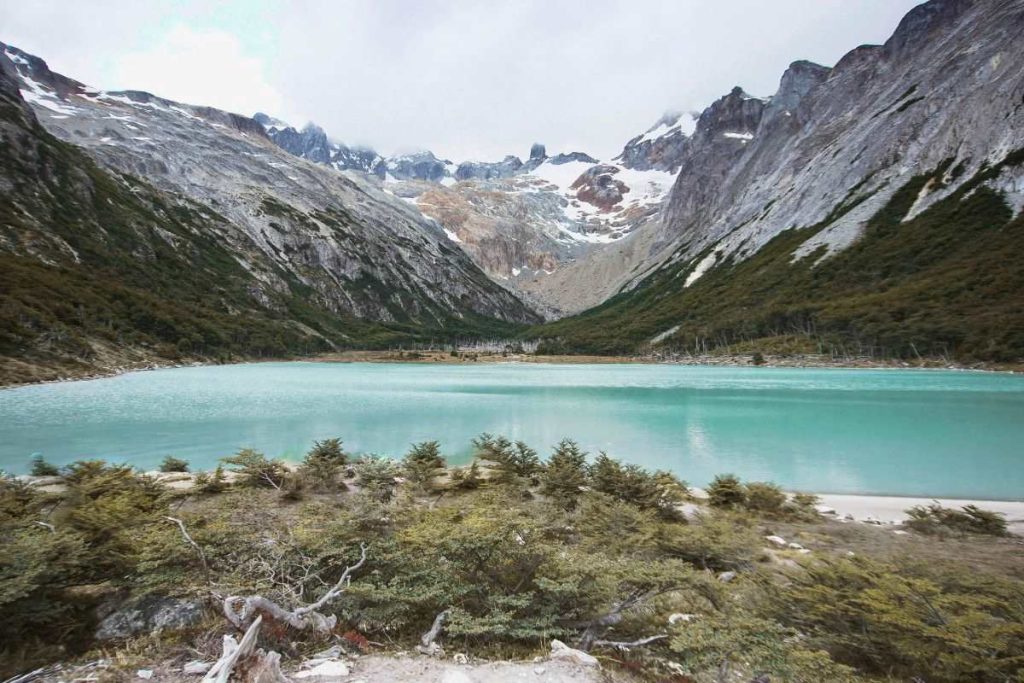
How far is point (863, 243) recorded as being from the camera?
5074 inches

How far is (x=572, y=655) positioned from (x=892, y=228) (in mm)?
156615

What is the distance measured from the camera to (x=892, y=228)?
4983 inches

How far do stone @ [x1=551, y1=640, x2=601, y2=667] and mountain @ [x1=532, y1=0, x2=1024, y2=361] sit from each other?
324 feet

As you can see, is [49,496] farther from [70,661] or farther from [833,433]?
[833,433]

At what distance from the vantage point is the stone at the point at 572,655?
583cm

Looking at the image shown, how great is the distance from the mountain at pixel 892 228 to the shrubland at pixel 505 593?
312 feet

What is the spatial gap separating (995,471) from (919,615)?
24.4m

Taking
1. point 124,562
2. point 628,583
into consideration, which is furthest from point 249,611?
point 628,583

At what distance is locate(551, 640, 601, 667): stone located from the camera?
583 cm

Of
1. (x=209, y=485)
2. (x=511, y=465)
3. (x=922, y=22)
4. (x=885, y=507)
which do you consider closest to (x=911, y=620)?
(x=511, y=465)

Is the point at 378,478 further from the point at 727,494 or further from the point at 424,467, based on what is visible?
the point at 727,494

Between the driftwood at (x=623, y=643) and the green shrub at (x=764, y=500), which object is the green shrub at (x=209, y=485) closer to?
the driftwood at (x=623, y=643)

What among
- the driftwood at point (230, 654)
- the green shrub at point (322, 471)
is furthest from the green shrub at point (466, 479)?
the driftwood at point (230, 654)

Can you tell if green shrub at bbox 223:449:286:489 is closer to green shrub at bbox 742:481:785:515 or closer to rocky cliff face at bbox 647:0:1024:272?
green shrub at bbox 742:481:785:515
